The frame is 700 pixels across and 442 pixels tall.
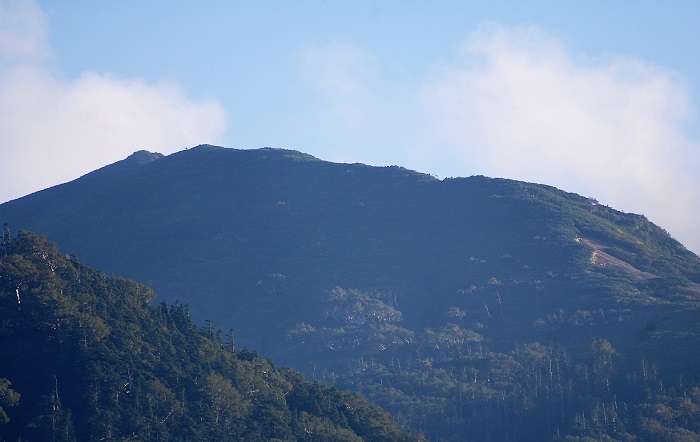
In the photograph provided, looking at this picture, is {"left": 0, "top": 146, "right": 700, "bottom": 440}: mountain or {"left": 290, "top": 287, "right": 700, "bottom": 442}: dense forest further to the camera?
{"left": 0, "top": 146, "right": 700, "bottom": 440}: mountain

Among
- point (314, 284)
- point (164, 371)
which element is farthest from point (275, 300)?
point (164, 371)

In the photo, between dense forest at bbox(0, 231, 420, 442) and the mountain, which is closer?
dense forest at bbox(0, 231, 420, 442)

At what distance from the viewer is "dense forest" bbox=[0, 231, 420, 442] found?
75.6m

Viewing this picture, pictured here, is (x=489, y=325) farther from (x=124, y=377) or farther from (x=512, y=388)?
(x=124, y=377)

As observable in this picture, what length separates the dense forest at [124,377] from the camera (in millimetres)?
75562

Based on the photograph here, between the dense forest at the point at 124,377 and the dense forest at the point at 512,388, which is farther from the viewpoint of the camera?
the dense forest at the point at 512,388

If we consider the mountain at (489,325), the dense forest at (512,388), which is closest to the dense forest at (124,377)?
the mountain at (489,325)

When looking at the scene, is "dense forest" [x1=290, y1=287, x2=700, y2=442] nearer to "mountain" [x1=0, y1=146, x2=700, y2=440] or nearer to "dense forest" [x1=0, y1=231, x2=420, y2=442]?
"mountain" [x1=0, y1=146, x2=700, y2=440]

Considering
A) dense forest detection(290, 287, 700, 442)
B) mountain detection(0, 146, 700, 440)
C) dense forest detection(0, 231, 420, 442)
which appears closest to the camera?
dense forest detection(0, 231, 420, 442)

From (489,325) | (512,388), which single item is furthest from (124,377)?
(489,325)

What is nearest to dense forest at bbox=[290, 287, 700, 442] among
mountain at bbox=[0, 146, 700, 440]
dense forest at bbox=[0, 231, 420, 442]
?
mountain at bbox=[0, 146, 700, 440]

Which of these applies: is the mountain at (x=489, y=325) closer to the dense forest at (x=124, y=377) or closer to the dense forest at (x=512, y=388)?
the dense forest at (x=512, y=388)

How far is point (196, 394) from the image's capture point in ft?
281

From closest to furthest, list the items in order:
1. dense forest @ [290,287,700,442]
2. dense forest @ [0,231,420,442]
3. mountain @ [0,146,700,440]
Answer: dense forest @ [0,231,420,442] < dense forest @ [290,287,700,442] < mountain @ [0,146,700,440]
